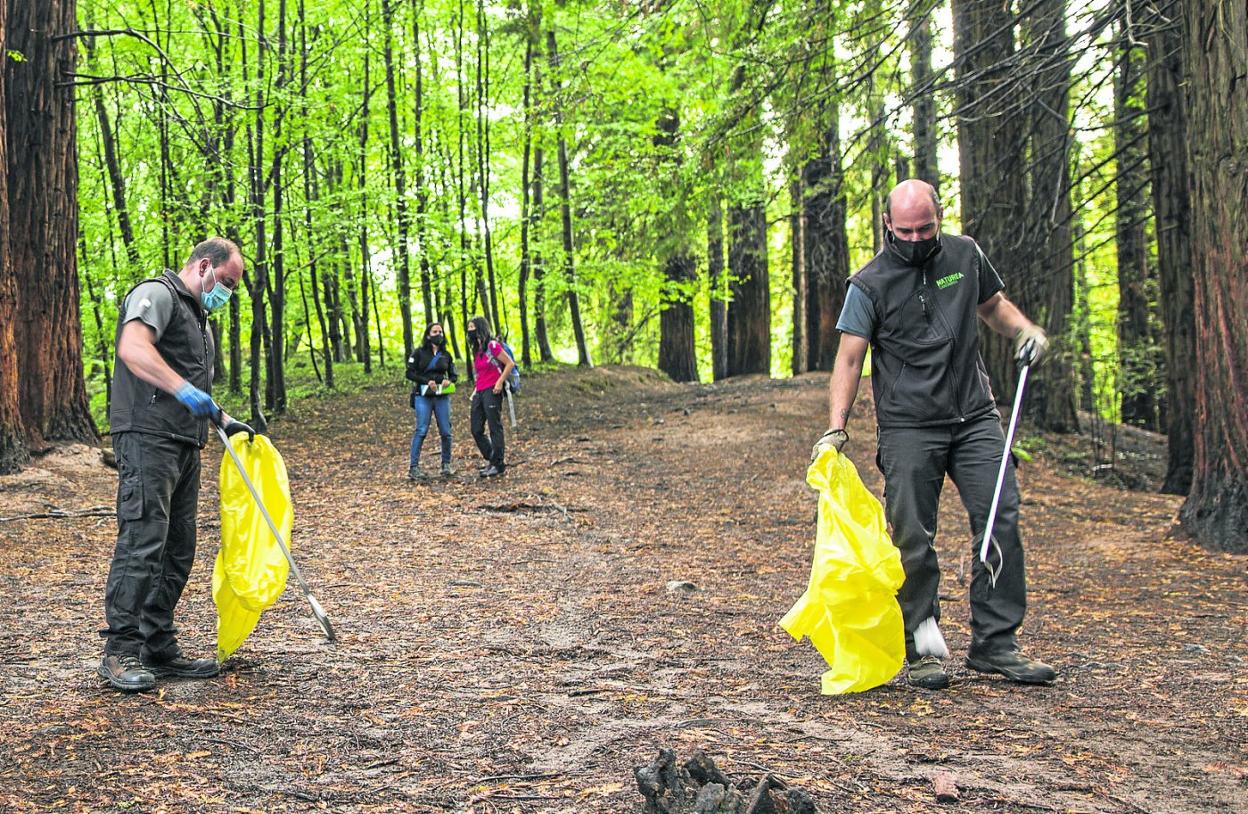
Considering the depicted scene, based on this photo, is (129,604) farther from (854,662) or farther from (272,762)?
(854,662)

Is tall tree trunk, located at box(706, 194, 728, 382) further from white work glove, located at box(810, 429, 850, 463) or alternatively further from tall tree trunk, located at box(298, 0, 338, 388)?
white work glove, located at box(810, 429, 850, 463)

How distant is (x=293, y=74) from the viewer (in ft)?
51.8

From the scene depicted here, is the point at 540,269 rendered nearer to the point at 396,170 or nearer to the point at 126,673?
the point at 396,170

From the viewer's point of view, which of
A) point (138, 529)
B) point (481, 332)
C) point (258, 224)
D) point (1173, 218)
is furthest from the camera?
point (258, 224)

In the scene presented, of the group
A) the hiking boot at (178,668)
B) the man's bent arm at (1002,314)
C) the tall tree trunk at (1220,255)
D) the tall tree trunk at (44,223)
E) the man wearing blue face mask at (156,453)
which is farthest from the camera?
the tall tree trunk at (44,223)

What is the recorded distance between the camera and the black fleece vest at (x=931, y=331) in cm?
460

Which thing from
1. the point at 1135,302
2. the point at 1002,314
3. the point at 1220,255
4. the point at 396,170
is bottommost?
the point at 1002,314

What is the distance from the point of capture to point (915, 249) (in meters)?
4.57

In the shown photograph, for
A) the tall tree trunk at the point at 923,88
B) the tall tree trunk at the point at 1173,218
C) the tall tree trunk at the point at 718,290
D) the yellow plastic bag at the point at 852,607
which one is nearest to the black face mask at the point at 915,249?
the yellow plastic bag at the point at 852,607

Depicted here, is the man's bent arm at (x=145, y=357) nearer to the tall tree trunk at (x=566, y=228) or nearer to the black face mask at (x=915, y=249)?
the black face mask at (x=915, y=249)

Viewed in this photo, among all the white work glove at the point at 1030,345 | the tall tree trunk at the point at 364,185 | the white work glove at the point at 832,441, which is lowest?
the white work glove at the point at 832,441

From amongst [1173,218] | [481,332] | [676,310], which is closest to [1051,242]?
[1173,218]

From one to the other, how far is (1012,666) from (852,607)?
29.6 inches

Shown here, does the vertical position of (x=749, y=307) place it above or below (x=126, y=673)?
above
